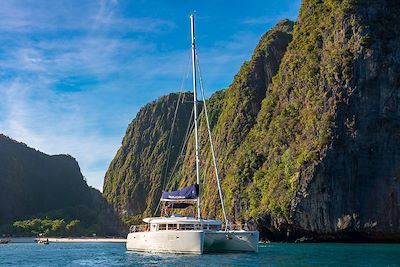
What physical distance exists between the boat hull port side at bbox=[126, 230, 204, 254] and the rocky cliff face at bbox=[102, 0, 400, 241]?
33.9 meters

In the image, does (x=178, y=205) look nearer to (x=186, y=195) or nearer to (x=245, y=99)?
(x=186, y=195)

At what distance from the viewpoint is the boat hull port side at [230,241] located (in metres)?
44.9

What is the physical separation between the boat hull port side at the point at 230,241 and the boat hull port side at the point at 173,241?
1.31 meters

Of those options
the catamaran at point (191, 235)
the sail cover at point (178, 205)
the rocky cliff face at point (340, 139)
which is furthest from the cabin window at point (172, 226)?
the rocky cliff face at point (340, 139)

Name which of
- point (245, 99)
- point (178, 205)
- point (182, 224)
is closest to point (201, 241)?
point (182, 224)

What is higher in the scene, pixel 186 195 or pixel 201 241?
pixel 186 195

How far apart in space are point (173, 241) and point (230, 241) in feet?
16.3

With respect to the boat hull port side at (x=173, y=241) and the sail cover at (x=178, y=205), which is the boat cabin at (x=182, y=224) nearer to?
the boat hull port side at (x=173, y=241)

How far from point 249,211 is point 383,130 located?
26.1 meters

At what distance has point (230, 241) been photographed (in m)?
45.8

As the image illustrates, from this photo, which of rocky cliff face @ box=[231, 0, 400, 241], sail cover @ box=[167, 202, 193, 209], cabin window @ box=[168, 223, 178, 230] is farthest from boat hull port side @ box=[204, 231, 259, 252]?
rocky cliff face @ box=[231, 0, 400, 241]

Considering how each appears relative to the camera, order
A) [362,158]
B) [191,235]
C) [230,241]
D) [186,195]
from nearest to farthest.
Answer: [191,235], [230,241], [186,195], [362,158]

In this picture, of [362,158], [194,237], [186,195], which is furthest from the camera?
[362,158]

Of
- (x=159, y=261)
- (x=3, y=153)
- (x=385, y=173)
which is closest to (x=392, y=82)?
(x=385, y=173)
